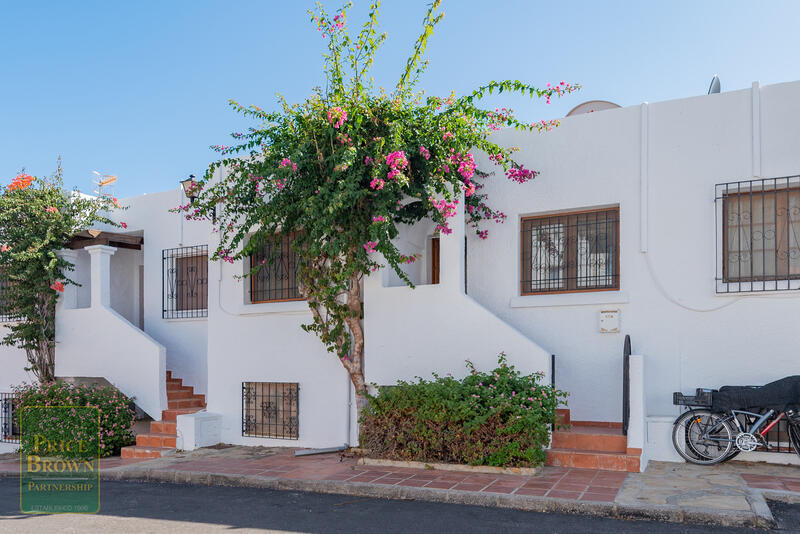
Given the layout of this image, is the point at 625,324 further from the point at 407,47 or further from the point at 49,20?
the point at 49,20

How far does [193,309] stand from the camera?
13.3 m

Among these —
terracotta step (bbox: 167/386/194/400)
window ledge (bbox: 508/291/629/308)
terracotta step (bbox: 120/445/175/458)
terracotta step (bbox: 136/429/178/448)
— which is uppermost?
window ledge (bbox: 508/291/629/308)

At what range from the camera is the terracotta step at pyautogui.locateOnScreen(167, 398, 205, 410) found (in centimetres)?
1205

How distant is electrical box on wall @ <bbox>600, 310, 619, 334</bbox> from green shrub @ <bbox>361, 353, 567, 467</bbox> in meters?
1.21

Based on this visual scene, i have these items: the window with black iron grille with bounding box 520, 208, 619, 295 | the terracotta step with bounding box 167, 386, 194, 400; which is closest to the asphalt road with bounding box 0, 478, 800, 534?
the window with black iron grille with bounding box 520, 208, 619, 295

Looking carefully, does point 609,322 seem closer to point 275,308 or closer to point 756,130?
point 756,130

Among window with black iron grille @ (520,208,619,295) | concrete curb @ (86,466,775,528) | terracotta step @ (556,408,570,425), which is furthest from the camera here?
Result: window with black iron grille @ (520,208,619,295)

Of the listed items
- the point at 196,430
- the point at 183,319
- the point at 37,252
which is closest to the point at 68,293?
the point at 37,252

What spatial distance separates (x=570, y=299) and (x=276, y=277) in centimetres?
484

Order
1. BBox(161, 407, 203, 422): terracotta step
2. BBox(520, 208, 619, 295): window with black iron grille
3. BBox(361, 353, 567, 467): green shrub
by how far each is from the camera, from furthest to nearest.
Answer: BBox(161, 407, 203, 422): terracotta step, BBox(520, 208, 619, 295): window with black iron grille, BBox(361, 353, 567, 467): green shrub

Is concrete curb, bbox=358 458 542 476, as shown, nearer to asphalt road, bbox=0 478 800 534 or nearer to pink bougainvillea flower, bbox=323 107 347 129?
asphalt road, bbox=0 478 800 534

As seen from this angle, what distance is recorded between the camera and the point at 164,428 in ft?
35.9

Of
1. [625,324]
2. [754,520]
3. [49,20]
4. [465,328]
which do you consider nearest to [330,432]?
[465,328]

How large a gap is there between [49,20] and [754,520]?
12322mm
